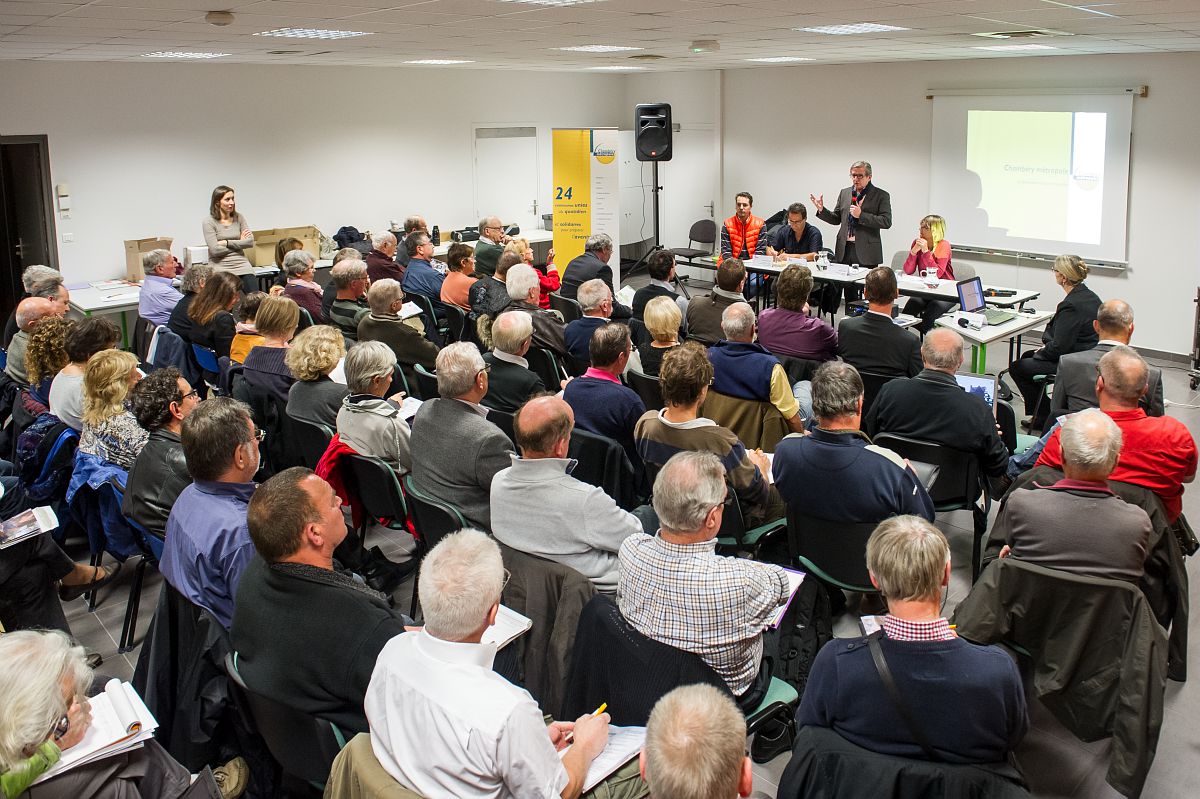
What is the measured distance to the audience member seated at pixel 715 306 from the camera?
663 centimetres

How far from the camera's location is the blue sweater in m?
2.23

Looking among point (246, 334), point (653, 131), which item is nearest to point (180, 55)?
point (246, 334)

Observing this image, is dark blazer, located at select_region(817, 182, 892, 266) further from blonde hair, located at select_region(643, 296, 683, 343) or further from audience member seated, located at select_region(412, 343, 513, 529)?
audience member seated, located at select_region(412, 343, 513, 529)

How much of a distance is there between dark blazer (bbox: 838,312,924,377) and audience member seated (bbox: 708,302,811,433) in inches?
42.6

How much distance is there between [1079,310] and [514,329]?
412 centimetres

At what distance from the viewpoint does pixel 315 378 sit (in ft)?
15.7

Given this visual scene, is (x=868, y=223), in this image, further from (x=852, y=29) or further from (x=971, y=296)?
(x=852, y=29)

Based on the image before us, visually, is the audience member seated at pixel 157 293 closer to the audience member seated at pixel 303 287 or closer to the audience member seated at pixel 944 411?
the audience member seated at pixel 303 287

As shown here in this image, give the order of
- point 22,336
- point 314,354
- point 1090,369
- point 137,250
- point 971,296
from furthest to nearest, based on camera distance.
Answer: point 137,250, point 971,296, point 22,336, point 1090,369, point 314,354

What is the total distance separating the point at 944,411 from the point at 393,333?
3.41 m

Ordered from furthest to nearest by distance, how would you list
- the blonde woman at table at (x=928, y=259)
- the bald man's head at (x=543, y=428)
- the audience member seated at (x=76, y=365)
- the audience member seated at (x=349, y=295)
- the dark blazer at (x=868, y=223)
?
the dark blazer at (x=868, y=223)
the blonde woman at table at (x=928, y=259)
the audience member seated at (x=349, y=295)
the audience member seated at (x=76, y=365)
the bald man's head at (x=543, y=428)

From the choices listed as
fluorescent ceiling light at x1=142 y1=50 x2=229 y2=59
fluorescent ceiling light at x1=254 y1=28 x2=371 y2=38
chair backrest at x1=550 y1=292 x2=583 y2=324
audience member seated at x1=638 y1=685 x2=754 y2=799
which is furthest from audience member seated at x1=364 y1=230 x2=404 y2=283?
audience member seated at x1=638 y1=685 x2=754 y2=799

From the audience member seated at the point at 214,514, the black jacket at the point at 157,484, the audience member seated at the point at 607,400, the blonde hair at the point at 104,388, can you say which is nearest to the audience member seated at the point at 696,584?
the audience member seated at the point at 214,514

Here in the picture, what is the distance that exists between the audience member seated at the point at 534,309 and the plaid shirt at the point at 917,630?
13.9 ft
